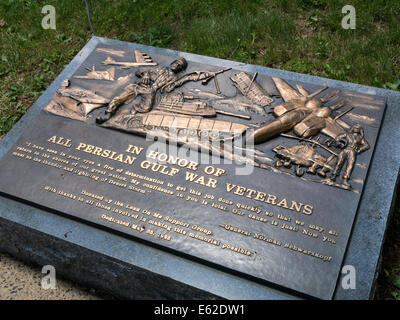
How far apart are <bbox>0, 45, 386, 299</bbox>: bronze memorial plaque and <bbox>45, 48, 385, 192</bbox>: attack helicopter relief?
1 cm

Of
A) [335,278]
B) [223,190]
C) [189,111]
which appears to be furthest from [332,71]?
[335,278]

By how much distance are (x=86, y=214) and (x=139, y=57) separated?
6.56 feet

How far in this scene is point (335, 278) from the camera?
3020 mm

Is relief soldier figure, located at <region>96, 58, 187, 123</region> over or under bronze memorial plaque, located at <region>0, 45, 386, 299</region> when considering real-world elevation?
over

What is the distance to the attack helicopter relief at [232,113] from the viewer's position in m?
3.68

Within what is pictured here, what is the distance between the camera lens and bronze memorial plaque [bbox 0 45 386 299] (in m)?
3.23

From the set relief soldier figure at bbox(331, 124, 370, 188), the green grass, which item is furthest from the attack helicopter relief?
the green grass

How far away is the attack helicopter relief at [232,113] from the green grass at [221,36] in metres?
1.48

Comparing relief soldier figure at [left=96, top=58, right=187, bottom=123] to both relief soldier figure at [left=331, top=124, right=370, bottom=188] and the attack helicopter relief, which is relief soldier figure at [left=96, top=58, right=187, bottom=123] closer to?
the attack helicopter relief

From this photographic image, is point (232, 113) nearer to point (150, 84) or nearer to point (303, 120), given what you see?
point (303, 120)

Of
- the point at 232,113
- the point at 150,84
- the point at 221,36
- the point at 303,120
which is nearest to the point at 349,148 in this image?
the point at 303,120

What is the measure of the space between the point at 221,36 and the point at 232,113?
7.86 feet

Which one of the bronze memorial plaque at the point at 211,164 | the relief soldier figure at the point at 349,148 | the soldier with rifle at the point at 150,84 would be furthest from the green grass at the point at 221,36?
the relief soldier figure at the point at 349,148

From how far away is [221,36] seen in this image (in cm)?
613
